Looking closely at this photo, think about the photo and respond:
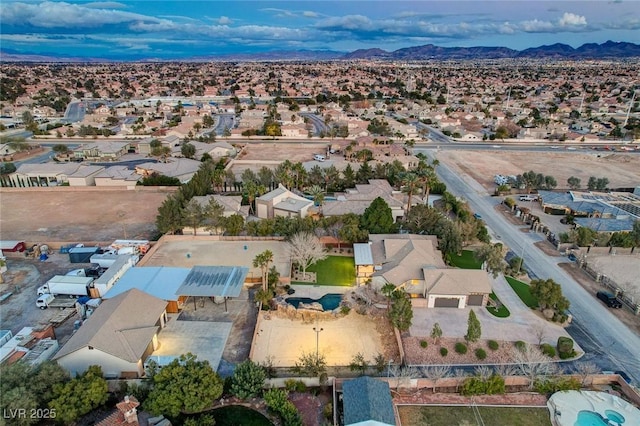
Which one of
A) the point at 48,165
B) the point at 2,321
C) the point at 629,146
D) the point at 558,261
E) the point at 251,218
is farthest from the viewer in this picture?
the point at 629,146

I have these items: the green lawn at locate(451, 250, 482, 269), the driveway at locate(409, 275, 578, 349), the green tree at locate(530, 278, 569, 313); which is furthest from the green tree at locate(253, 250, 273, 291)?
the green tree at locate(530, 278, 569, 313)

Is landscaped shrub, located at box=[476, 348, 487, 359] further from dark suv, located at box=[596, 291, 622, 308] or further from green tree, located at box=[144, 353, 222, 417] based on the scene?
green tree, located at box=[144, 353, 222, 417]

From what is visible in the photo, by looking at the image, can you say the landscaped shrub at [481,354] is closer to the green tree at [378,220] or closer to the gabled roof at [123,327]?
the green tree at [378,220]

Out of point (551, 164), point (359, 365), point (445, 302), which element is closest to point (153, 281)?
point (359, 365)

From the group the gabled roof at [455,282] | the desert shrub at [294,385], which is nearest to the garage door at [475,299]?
the gabled roof at [455,282]

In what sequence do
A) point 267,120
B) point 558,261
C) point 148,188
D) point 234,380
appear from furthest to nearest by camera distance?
point 267,120
point 148,188
point 558,261
point 234,380

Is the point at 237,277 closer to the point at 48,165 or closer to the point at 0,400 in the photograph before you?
the point at 0,400

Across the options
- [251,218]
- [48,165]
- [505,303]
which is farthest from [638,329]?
[48,165]

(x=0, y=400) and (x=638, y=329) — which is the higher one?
(x=0, y=400)
